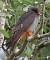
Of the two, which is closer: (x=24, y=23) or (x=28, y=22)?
(x=24, y=23)

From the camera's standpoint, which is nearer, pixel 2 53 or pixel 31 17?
pixel 2 53

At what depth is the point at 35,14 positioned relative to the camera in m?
3.69

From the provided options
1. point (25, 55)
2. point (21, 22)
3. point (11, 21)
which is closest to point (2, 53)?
point (25, 55)

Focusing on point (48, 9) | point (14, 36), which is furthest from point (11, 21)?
point (14, 36)

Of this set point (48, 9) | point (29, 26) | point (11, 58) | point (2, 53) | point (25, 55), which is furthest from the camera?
point (48, 9)

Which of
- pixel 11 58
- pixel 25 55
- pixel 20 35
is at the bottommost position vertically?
pixel 25 55

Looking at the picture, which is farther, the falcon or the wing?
the falcon

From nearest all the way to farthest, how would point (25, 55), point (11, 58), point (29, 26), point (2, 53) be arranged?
point (11, 58) < point (2, 53) < point (25, 55) < point (29, 26)

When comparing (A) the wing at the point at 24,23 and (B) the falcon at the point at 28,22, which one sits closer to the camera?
(A) the wing at the point at 24,23

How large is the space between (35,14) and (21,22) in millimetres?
276

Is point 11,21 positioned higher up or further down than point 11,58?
further down

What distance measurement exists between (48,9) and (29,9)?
30 centimetres

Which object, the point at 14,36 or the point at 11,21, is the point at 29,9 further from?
the point at 14,36

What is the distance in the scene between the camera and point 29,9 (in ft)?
12.1
